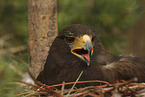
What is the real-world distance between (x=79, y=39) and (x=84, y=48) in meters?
0.17

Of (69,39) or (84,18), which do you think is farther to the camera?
(84,18)

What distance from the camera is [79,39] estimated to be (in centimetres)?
279

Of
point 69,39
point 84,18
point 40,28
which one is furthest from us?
point 84,18

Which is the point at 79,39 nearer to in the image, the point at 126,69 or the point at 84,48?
the point at 84,48

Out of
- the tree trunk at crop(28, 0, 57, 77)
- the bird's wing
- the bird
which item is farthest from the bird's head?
the tree trunk at crop(28, 0, 57, 77)

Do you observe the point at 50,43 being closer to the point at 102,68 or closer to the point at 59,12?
the point at 102,68

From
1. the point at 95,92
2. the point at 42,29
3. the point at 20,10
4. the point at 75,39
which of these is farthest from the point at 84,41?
Answer: the point at 20,10

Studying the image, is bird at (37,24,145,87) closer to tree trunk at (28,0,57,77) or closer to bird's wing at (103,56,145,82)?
bird's wing at (103,56,145,82)

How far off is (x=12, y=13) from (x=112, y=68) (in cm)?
298

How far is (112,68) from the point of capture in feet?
9.78

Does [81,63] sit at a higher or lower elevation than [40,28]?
lower

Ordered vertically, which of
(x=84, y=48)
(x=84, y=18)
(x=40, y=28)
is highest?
(x=84, y=18)

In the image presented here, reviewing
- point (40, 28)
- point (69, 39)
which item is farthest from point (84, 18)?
point (69, 39)

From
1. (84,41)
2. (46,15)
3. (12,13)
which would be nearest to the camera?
(84,41)
